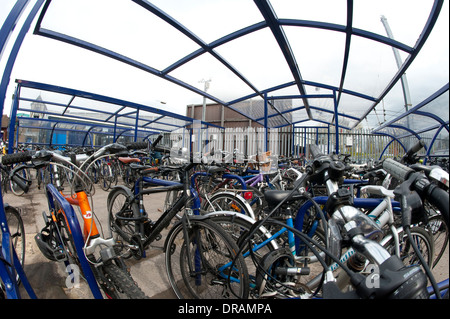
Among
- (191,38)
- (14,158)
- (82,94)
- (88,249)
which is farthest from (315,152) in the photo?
(82,94)

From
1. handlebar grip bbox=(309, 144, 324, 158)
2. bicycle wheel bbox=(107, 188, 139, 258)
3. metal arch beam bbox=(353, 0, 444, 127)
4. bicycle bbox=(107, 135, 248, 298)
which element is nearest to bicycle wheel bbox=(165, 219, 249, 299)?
bicycle bbox=(107, 135, 248, 298)

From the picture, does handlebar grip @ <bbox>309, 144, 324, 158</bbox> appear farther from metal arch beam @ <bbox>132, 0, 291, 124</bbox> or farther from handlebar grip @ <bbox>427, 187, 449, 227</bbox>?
metal arch beam @ <bbox>132, 0, 291, 124</bbox>

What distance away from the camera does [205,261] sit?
1.69 meters

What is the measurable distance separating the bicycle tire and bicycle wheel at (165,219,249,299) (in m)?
0.43

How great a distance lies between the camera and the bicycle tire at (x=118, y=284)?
4.00 feet

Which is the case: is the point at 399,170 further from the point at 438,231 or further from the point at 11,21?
the point at 11,21

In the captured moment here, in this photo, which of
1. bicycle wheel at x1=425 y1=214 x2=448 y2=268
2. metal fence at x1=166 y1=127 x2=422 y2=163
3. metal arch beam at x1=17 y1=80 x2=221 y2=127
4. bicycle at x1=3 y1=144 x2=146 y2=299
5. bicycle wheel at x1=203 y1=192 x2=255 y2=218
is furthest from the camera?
metal fence at x1=166 y1=127 x2=422 y2=163

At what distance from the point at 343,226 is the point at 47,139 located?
1305 cm

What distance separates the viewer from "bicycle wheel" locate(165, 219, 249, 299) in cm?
A: 156

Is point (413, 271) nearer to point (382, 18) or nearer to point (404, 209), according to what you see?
point (404, 209)

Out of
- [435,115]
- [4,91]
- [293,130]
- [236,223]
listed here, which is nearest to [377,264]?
[236,223]

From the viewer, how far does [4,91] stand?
4.83 ft

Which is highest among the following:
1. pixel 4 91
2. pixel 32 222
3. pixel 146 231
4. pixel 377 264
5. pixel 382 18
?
pixel 382 18
